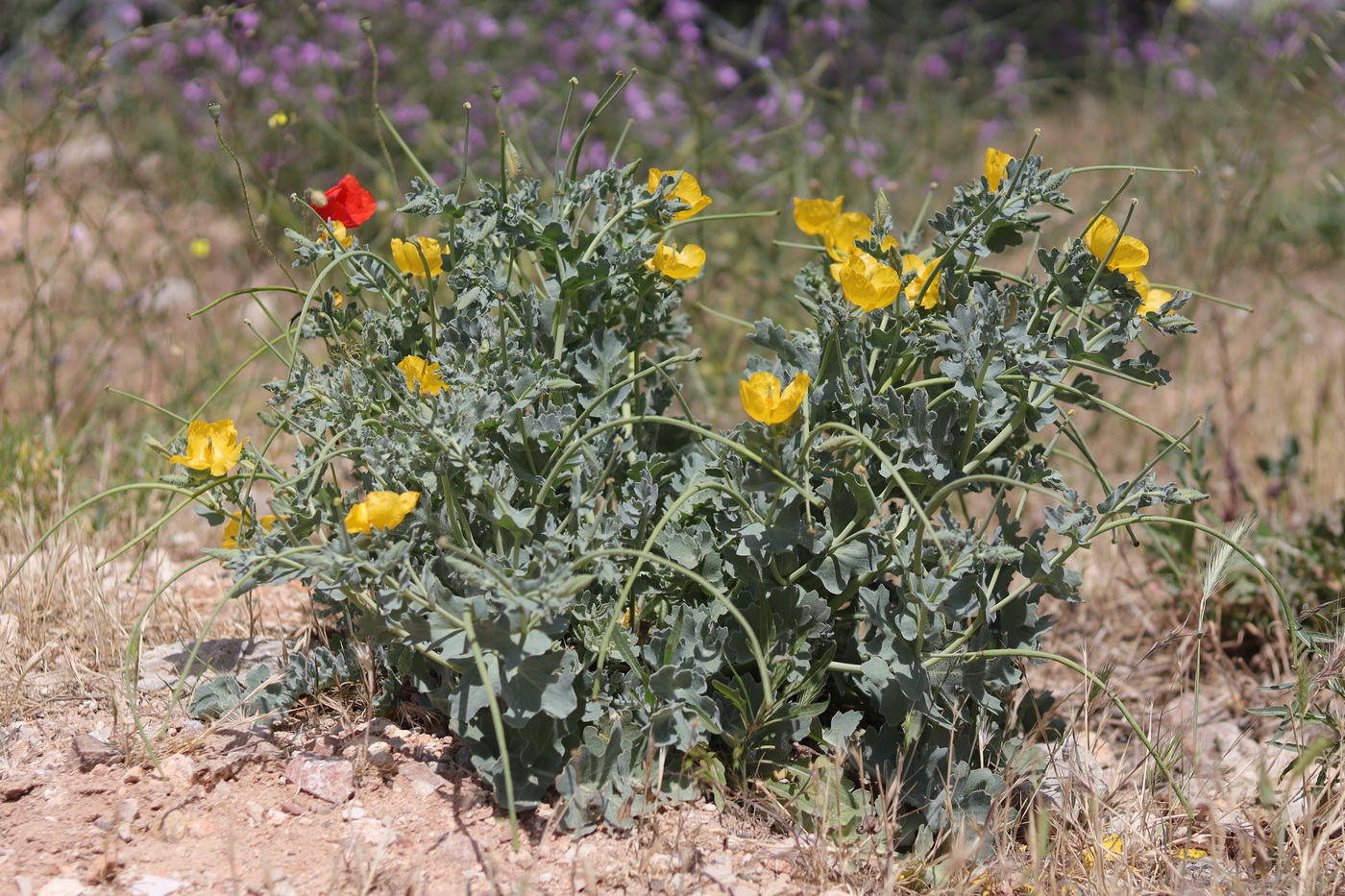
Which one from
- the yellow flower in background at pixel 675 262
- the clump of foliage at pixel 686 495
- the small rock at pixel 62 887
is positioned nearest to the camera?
the small rock at pixel 62 887

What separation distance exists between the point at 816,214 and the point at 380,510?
2.79 feet

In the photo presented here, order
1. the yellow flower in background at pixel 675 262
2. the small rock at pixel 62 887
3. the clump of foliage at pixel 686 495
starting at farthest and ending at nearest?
the yellow flower in background at pixel 675 262 < the clump of foliage at pixel 686 495 < the small rock at pixel 62 887

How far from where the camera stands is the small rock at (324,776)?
1.47 meters

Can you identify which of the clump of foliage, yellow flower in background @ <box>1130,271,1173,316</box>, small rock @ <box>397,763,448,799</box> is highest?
yellow flower in background @ <box>1130,271,1173,316</box>

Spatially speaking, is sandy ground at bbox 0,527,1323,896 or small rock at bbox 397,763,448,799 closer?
sandy ground at bbox 0,527,1323,896

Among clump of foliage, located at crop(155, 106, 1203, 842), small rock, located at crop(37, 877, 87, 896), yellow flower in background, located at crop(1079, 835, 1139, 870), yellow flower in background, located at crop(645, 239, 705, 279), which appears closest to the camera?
small rock, located at crop(37, 877, 87, 896)

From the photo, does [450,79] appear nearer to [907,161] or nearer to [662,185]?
[907,161]

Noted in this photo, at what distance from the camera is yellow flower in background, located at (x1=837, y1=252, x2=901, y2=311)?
4.68 ft

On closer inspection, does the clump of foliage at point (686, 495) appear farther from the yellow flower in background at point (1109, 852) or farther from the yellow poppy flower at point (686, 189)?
the yellow flower in background at point (1109, 852)

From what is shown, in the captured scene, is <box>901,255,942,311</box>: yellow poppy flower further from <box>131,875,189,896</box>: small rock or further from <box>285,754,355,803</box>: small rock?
<box>131,875,189,896</box>: small rock

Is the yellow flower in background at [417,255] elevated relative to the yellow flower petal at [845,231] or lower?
lower

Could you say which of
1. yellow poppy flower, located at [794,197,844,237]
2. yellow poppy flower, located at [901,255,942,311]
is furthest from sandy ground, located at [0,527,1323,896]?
yellow poppy flower, located at [794,197,844,237]

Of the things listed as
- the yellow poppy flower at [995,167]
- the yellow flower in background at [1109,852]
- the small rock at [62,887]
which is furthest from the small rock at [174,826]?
the yellow poppy flower at [995,167]

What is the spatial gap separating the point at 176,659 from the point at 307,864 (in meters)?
0.64
